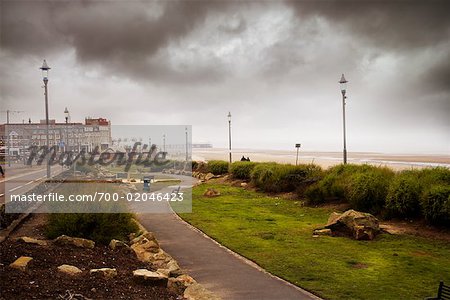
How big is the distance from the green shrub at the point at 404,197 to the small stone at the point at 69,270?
1318 cm

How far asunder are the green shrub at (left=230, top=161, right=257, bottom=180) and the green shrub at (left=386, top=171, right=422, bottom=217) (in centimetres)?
1715

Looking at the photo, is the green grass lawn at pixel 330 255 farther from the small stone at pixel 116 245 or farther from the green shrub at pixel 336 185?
the small stone at pixel 116 245

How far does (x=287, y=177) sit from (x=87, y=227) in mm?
16936

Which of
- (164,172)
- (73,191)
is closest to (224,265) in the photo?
(73,191)

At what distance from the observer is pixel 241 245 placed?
43.4 feet

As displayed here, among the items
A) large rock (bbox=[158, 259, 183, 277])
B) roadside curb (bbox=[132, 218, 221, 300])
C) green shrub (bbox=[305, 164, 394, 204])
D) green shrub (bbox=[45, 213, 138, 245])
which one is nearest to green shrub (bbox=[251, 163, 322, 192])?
green shrub (bbox=[305, 164, 394, 204])

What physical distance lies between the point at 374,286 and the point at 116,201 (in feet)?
28.7

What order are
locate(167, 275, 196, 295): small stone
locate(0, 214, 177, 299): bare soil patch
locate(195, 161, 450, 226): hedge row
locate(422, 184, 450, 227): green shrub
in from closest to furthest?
1. locate(0, 214, 177, 299): bare soil patch
2. locate(167, 275, 196, 295): small stone
3. locate(422, 184, 450, 227): green shrub
4. locate(195, 161, 450, 226): hedge row

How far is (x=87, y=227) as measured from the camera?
40.4ft

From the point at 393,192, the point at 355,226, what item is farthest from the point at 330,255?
the point at 393,192

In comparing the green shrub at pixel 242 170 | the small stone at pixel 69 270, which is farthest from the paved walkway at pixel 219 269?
the green shrub at pixel 242 170

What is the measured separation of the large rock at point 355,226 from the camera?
1405 centimetres

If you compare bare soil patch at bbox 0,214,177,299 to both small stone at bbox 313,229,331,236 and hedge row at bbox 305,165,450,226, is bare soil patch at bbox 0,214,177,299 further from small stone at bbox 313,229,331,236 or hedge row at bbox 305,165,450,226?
hedge row at bbox 305,165,450,226

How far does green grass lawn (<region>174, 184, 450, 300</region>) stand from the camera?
924cm
